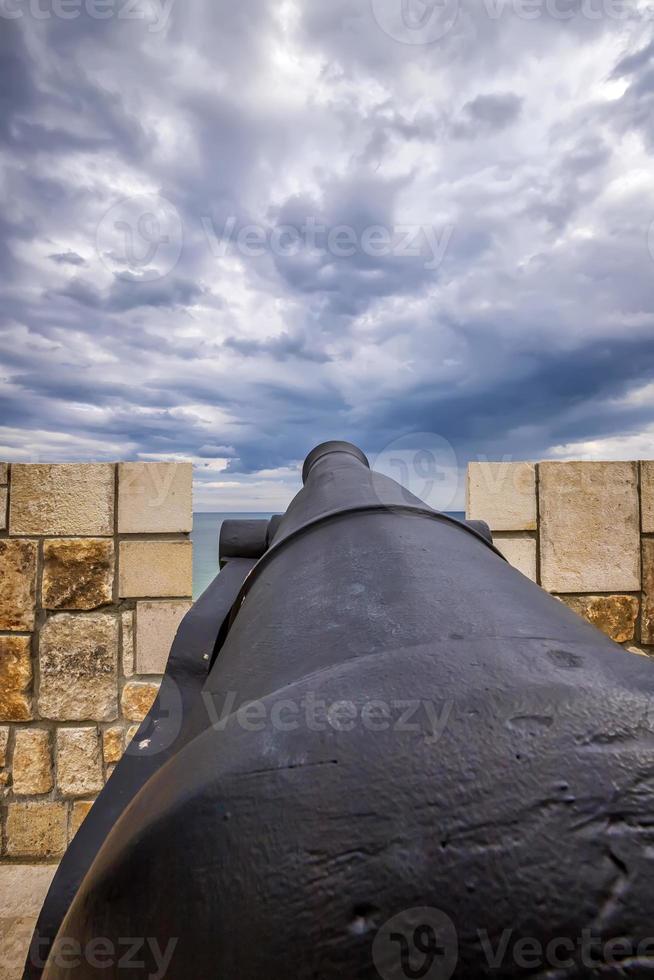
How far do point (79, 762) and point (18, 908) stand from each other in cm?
59

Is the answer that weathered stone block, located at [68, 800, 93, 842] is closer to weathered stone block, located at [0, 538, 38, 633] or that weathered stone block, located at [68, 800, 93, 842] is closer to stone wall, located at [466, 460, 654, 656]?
weathered stone block, located at [0, 538, 38, 633]

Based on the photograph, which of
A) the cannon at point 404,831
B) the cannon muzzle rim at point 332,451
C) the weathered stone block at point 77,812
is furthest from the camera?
the weathered stone block at point 77,812

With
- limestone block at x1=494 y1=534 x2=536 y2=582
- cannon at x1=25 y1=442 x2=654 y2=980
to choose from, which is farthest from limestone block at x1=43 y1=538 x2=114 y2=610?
cannon at x1=25 y1=442 x2=654 y2=980

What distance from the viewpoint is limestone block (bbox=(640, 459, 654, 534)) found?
294 centimetres

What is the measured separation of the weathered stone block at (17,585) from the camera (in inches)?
112

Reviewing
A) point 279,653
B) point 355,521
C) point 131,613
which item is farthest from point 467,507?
point 279,653

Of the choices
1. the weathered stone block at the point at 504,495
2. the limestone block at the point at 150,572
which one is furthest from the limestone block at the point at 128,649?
the weathered stone block at the point at 504,495

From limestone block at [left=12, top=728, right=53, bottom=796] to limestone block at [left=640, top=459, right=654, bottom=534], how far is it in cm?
314

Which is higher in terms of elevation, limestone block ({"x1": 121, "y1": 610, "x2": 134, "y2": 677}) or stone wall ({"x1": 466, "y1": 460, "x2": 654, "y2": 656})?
stone wall ({"x1": 466, "y1": 460, "x2": 654, "y2": 656})

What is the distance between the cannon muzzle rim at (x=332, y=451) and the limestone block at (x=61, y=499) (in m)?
1.44

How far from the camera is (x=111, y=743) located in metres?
2.87

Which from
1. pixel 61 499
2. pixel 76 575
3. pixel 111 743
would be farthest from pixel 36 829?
pixel 61 499

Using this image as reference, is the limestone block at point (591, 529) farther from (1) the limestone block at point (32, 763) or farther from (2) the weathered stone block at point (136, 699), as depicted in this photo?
(1) the limestone block at point (32, 763)

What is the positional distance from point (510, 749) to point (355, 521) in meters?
0.56
